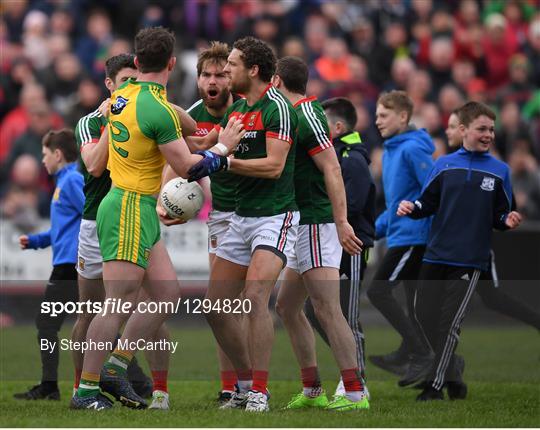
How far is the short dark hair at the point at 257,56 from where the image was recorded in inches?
356

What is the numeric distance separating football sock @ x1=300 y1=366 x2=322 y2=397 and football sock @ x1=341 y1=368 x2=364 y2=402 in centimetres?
44

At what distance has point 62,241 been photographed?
10438mm

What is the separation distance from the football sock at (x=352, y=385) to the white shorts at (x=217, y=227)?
60.3 inches

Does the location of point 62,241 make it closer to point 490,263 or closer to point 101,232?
point 101,232

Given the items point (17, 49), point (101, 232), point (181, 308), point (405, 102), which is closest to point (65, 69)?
point (17, 49)

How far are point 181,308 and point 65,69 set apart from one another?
16.6 ft

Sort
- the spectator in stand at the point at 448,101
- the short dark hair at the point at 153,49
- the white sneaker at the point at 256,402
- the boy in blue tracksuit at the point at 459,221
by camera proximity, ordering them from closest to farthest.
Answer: the short dark hair at the point at 153,49 < the white sneaker at the point at 256,402 < the boy in blue tracksuit at the point at 459,221 < the spectator in stand at the point at 448,101

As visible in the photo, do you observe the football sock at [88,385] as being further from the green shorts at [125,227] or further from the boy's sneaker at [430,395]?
the boy's sneaker at [430,395]

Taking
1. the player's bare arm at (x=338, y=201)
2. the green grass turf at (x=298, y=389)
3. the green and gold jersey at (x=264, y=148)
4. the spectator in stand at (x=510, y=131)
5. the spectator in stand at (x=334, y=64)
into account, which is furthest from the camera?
the spectator in stand at (x=334, y=64)

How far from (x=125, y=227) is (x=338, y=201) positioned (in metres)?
1.59

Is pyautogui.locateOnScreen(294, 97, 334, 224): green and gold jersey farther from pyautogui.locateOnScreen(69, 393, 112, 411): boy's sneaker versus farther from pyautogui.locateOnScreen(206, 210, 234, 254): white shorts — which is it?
pyautogui.locateOnScreen(69, 393, 112, 411): boy's sneaker

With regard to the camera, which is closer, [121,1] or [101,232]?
[101,232]

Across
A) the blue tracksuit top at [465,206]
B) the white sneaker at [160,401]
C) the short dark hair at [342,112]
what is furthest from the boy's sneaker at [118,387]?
the short dark hair at [342,112]

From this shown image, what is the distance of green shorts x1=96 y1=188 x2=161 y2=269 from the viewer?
28.3 ft
